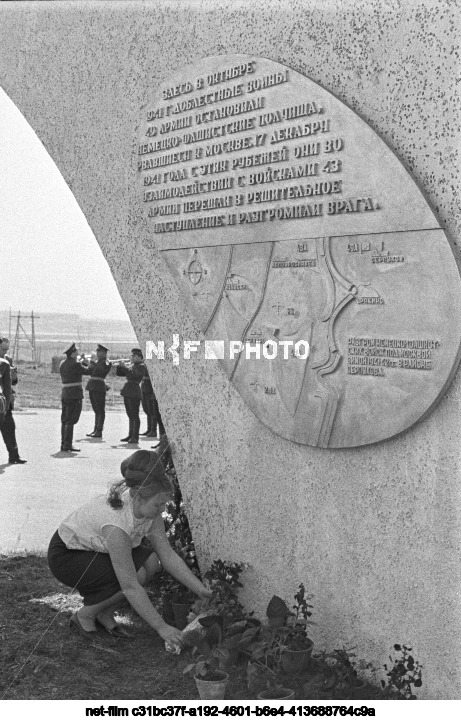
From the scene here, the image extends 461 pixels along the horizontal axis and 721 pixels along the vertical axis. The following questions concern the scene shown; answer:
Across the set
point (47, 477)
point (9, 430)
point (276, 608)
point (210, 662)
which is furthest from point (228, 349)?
point (9, 430)

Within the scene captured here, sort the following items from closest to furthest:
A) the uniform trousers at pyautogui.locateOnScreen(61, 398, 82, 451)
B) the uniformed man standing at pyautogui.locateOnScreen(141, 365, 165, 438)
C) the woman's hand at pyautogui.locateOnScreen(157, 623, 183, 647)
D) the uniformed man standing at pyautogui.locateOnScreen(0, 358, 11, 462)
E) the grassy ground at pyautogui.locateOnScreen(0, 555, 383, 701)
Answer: the grassy ground at pyautogui.locateOnScreen(0, 555, 383, 701) → the woman's hand at pyautogui.locateOnScreen(157, 623, 183, 647) → the uniformed man standing at pyautogui.locateOnScreen(0, 358, 11, 462) → the uniform trousers at pyautogui.locateOnScreen(61, 398, 82, 451) → the uniformed man standing at pyautogui.locateOnScreen(141, 365, 165, 438)

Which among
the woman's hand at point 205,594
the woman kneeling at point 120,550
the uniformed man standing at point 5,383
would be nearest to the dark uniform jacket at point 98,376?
the uniformed man standing at point 5,383

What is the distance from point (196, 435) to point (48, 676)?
128 cm

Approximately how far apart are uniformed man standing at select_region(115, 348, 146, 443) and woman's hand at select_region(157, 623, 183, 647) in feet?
25.1

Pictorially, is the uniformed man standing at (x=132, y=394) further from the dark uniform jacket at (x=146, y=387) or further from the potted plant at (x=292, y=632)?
the potted plant at (x=292, y=632)

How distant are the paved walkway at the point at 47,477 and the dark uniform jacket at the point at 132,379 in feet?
2.24

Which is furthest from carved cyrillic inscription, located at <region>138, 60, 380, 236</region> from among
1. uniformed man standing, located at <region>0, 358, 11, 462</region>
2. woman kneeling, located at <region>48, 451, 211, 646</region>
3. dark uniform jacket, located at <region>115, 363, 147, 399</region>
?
dark uniform jacket, located at <region>115, 363, 147, 399</region>

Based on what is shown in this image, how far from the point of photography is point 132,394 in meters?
11.6

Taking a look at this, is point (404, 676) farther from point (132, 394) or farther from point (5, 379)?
point (132, 394)

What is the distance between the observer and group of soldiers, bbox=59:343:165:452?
34.9 feet

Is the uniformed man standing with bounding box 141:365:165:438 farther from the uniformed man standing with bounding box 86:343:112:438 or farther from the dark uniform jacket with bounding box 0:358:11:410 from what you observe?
the dark uniform jacket with bounding box 0:358:11:410

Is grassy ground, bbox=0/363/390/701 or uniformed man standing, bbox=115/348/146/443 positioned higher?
uniformed man standing, bbox=115/348/146/443

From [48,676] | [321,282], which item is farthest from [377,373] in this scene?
[48,676]
